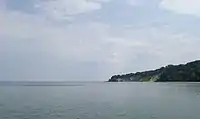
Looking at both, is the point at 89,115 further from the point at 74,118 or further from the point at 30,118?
the point at 30,118

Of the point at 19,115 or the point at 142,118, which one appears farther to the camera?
the point at 19,115

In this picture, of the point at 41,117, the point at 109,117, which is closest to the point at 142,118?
the point at 109,117

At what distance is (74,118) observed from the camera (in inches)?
1949

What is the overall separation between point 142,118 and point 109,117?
4.60 m

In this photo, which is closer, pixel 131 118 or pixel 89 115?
pixel 131 118

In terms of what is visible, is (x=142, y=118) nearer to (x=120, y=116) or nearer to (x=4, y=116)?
(x=120, y=116)

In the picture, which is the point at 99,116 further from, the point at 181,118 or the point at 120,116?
the point at 181,118

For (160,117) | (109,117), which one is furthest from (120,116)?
(160,117)

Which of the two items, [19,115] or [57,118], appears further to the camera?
[19,115]

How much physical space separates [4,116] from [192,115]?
27.0 meters

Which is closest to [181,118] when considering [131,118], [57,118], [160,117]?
[160,117]

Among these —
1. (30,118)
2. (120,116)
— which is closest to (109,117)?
(120,116)

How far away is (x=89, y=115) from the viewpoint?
5325 centimetres

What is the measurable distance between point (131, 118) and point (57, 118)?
996 cm
